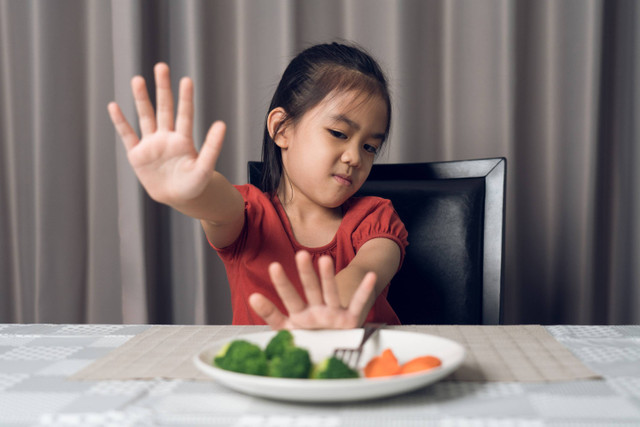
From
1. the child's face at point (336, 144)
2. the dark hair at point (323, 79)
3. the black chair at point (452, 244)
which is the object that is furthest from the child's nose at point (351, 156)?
the black chair at point (452, 244)

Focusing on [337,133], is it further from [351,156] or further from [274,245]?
[274,245]

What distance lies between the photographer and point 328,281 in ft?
1.96

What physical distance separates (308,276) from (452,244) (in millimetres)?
664

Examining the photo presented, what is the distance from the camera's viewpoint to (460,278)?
119 cm

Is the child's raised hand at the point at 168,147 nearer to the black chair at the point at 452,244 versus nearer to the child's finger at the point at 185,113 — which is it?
the child's finger at the point at 185,113

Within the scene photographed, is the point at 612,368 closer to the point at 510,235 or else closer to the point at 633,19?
the point at 510,235

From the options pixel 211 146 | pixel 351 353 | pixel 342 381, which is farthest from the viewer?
pixel 211 146

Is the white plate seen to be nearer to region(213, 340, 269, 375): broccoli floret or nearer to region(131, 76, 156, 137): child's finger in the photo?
region(213, 340, 269, 375): broccoli floret

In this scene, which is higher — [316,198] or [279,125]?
[279,125]

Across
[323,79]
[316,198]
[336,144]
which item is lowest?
[316,198]

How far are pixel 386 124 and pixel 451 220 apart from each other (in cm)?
26

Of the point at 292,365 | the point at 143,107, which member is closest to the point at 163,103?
the point at 143,107

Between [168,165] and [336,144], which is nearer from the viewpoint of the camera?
[168,165]

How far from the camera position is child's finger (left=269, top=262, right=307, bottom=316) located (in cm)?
59
